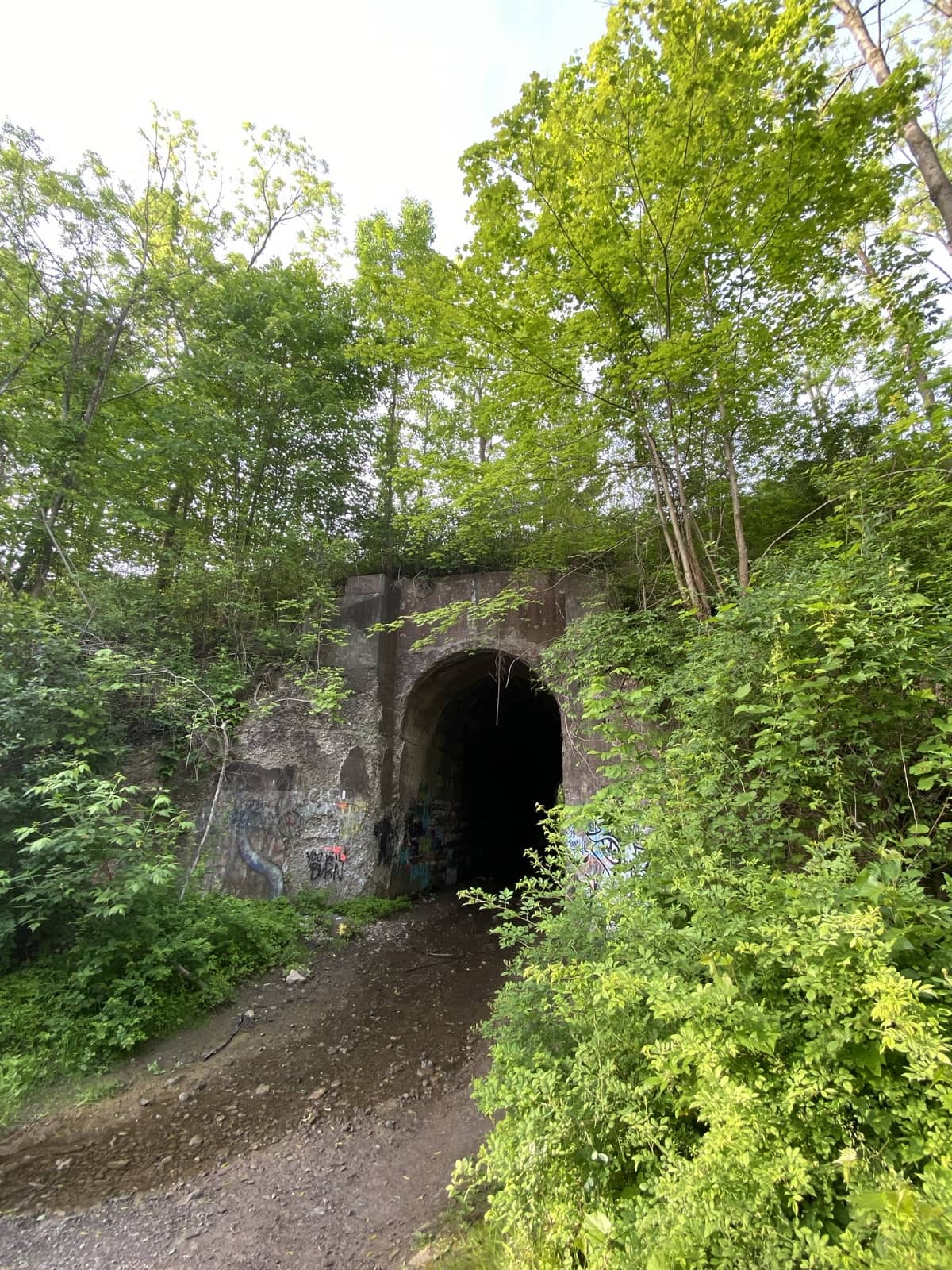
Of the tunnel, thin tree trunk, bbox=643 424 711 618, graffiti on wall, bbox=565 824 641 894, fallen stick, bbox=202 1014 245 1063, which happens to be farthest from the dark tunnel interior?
fallen stick, bbox=202 1014 245 1063

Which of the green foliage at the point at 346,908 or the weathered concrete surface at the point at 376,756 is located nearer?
the green foliage at the point at 346,908

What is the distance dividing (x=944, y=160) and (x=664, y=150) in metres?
6.29

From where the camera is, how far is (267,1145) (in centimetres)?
350

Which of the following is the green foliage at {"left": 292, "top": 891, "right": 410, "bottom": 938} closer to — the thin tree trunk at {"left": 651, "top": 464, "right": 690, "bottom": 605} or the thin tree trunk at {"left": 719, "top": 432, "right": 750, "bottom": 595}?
the thin tree trunk at {"left": 651, "top": 464, "right": 690, "bottom": 605}

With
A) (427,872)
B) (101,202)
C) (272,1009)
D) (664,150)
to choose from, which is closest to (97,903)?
(272,1009)

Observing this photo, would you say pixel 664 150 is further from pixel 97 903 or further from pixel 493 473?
pixel 97 903

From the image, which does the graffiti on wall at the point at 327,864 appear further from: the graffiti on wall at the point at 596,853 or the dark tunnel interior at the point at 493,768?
the graffiti on wall at the point at 596,853

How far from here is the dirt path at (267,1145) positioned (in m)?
2.75

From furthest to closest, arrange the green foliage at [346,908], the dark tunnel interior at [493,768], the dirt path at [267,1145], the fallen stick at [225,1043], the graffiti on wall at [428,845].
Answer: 1. the dark tunnel interior at [493,768]
2. the graffiti on wall at [428,845]
3. the green foliage at [346,908]
4. the fallen stick at [225,1043]
5. the dirt path at [267,1145]

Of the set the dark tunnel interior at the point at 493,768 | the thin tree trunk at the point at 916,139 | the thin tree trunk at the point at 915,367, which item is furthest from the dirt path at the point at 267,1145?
the thin tree trunk at the point at 916,139

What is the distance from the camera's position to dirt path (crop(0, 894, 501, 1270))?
2754 millimetres

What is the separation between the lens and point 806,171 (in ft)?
14.1

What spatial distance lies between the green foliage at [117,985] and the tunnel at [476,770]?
3411mm

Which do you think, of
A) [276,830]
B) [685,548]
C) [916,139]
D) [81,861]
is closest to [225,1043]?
[81,861]
